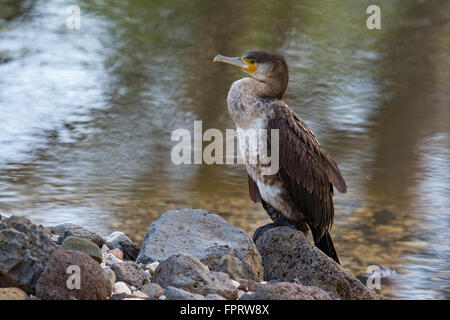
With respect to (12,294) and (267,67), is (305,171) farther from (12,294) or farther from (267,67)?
(12,294)

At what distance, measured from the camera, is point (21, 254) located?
3.06m

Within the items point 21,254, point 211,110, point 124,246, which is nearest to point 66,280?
point 21,254

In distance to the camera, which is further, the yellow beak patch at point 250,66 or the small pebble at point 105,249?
the yellow beak patch at point 250,66

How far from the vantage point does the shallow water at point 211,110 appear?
599 cm

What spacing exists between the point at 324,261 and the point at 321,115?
16.3ft

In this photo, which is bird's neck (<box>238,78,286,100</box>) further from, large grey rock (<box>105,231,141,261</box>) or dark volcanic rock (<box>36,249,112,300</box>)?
dark volcanic rock (<box>36,249,112,300</box>)

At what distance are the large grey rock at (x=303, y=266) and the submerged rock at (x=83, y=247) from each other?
98 cm

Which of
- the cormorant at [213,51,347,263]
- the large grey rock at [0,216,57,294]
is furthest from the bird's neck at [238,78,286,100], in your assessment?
the large grey rock at [0,216,57,294]

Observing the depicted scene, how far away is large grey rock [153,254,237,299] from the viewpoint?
3100mm

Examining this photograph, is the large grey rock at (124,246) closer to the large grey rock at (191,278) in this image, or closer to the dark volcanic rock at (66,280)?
the large grey rock at (191,278)

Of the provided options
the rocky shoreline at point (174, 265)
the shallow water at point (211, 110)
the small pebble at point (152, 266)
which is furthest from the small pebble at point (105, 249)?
the shallow water at point (211, 110)

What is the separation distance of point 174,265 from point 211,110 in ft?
17.4
